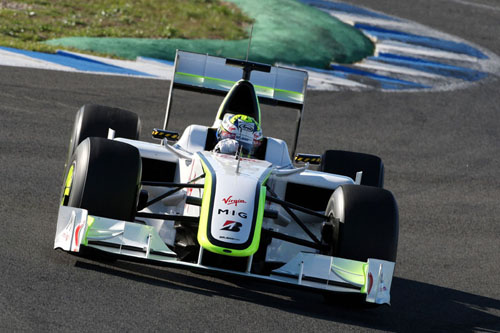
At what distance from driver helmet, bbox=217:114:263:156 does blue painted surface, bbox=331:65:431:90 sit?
10.0 m

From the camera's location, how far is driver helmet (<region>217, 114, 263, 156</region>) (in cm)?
866

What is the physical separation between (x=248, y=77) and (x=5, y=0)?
480 inches

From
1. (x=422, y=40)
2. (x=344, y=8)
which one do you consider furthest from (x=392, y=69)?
(x=344, y=8)

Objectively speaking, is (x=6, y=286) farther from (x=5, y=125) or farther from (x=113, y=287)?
(x=5, y=125)

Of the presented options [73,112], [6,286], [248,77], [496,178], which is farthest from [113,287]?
[496,178]

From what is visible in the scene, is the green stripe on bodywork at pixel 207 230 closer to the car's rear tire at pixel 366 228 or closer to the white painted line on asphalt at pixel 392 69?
the car's rear tire at pixel 366 228

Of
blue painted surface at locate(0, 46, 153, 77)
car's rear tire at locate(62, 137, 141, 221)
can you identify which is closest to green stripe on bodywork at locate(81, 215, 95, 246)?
car's rear tire at locate(62, 137, 141, 221)

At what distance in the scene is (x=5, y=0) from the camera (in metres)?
20.4

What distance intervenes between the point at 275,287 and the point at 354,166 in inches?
87.7

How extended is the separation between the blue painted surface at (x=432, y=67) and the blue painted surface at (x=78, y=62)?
689 centimetres

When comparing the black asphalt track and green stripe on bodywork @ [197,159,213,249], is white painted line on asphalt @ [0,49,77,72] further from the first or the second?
green stripe on bodywork @ [197,159,213,249]

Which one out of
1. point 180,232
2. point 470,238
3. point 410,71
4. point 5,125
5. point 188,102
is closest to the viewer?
point 180,232

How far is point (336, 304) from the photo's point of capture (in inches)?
290

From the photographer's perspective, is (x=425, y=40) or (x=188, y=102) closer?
(x=188, y=102)
